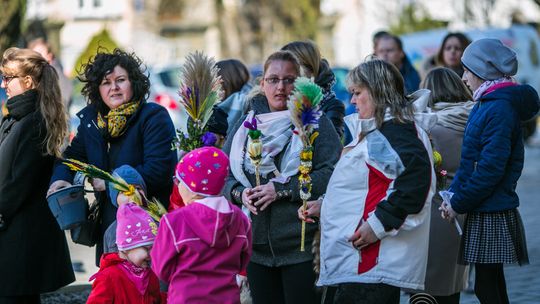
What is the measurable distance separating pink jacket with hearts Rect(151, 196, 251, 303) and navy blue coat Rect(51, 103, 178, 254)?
1.28m

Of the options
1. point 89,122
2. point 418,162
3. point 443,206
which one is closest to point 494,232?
point 443,206

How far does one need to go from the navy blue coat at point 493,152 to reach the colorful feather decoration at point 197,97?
154 cm

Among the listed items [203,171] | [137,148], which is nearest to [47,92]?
[137,148]

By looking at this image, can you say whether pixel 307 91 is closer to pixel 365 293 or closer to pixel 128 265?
pixel 365 293

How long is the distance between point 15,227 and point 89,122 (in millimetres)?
850

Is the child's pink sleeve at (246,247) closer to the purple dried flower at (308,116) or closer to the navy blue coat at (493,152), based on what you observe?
Answer: the purple dried flower at (308,116)

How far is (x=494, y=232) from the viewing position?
5945 mm

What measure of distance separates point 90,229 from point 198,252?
1524 mm

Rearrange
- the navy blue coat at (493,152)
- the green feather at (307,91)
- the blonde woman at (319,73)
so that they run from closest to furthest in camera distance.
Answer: the green feather at (307,91), the navy blue coat at (493,152), the blonde woman at (319,73)

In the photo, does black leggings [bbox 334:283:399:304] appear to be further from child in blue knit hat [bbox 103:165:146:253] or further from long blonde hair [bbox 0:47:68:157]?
long blonde hair [bbox 0:47:68:157]

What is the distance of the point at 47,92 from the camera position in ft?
21.0

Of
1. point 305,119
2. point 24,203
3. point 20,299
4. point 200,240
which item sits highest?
point 305,119

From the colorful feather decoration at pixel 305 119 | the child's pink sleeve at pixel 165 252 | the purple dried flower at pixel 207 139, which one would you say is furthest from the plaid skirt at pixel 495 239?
the child's pink sleeve at pixel 165 252

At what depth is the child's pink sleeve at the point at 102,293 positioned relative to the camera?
5.19m
